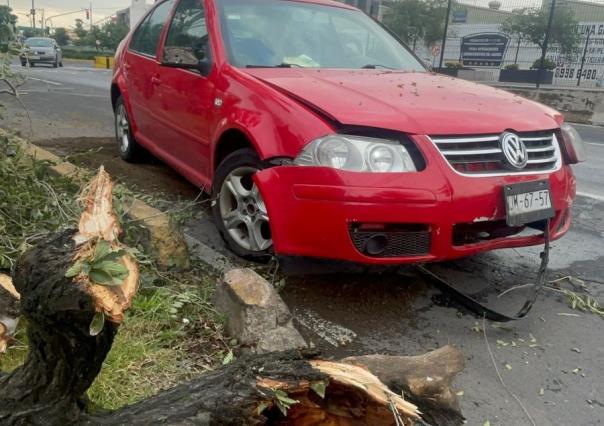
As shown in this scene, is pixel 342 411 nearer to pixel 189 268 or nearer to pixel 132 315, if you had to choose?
pixel 132 315

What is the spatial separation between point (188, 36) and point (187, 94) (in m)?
0.59

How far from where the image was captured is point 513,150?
2.87 meters

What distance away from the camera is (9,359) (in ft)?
7.06

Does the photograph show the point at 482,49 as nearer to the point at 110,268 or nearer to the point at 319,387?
the point at 319,387

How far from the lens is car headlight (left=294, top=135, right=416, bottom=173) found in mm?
2645

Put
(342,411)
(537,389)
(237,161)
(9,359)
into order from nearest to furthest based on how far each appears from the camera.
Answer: (342,411), (9,359), (537,389), (237,161)

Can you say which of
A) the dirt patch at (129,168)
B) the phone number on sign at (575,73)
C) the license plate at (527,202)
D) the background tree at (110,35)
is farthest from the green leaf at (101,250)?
the background tree at (110,35)

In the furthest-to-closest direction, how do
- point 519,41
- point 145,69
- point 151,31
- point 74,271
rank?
point 519,41, point 151,31, point 145,69, point 74,271

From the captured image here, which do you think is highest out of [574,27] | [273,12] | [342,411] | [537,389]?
[574,27]

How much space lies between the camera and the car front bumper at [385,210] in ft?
8.57

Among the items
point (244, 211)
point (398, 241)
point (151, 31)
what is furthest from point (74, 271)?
point (151, 31)

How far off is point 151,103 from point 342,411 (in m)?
3.58

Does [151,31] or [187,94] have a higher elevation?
[151,31]

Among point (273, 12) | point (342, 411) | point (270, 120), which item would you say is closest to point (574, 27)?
point (273, 12)
